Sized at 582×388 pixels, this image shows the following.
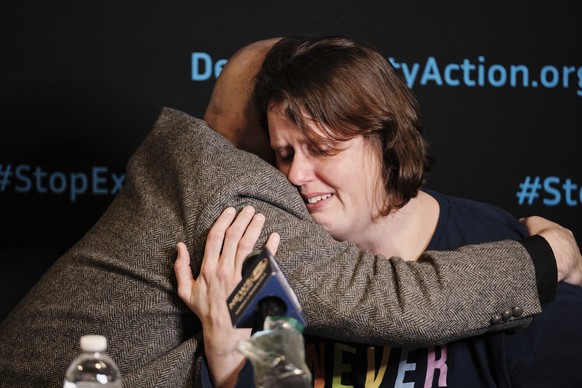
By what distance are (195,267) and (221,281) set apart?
10 cm

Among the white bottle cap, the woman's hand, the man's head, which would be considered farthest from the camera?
the man's head

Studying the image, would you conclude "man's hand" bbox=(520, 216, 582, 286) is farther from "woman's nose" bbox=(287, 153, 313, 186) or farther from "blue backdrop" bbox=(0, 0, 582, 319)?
"blue backdrop" bbox=(0, 0, 582, 319)

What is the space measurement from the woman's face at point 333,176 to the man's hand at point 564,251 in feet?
1.14

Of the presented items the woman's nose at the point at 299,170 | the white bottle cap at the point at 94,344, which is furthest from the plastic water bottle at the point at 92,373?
the woman's nose at the point at 299,170

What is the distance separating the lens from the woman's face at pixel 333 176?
1.76m

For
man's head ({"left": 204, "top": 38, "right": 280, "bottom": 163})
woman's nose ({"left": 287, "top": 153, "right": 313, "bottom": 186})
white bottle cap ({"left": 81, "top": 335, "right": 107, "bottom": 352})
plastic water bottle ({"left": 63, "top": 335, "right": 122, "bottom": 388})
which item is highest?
man's head ({"left": 204, "top": 38, "right": 280, "bottom": 163})

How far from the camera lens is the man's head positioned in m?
2.07

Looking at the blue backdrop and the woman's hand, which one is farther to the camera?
the blue backdrop

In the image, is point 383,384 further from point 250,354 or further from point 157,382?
point 250,354

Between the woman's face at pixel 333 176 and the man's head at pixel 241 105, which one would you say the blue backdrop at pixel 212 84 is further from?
the woman's face at pixel 333 176

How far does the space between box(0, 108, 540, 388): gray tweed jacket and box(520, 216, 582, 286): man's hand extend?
4.3 inches

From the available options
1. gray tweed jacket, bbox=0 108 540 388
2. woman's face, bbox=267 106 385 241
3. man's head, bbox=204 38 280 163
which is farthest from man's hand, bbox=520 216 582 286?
man's head, bbox=204 38 280 163

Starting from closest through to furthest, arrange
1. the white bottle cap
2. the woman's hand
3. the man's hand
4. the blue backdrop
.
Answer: the white bottle cap → the woman's hand → the man's hand → the blue backdrop

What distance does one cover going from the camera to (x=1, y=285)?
7.28ft
